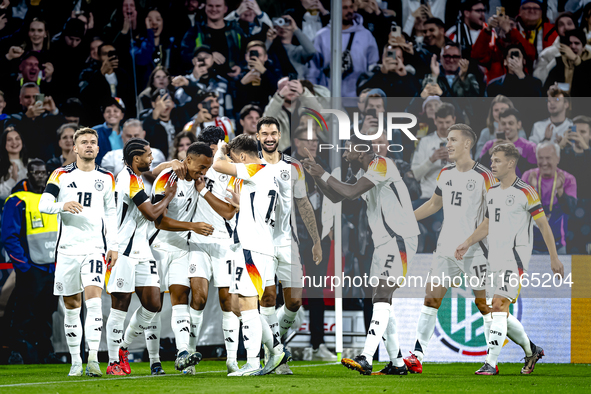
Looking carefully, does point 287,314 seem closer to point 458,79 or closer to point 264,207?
point 264,207

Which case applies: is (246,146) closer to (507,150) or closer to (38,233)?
(507,150)

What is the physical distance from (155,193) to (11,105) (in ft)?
16.0

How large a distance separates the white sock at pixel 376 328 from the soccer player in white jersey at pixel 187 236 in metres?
1.32

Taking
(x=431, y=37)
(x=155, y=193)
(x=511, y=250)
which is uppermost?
(x=431, y=37)

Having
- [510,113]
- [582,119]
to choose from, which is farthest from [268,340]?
[582,119]

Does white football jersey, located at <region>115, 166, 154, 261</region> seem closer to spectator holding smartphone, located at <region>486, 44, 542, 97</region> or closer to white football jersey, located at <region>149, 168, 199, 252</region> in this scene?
white football jersey, located at <region>149, 168, 199, 252</region>

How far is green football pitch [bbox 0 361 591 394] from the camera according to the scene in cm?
536

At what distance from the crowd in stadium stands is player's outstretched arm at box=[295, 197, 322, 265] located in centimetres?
165

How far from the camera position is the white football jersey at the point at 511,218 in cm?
761

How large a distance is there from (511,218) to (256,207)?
2.94 m

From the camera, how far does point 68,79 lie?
11.0 meters

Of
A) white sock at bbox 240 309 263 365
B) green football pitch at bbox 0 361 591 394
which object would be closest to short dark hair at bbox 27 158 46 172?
green football pitch at bbox 0 361 591 394

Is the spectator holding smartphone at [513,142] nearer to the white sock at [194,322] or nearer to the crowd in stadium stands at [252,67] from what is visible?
the crowd in stadium stands at [252,67]

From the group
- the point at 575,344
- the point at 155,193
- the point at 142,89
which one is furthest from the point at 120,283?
the point at 575,344
